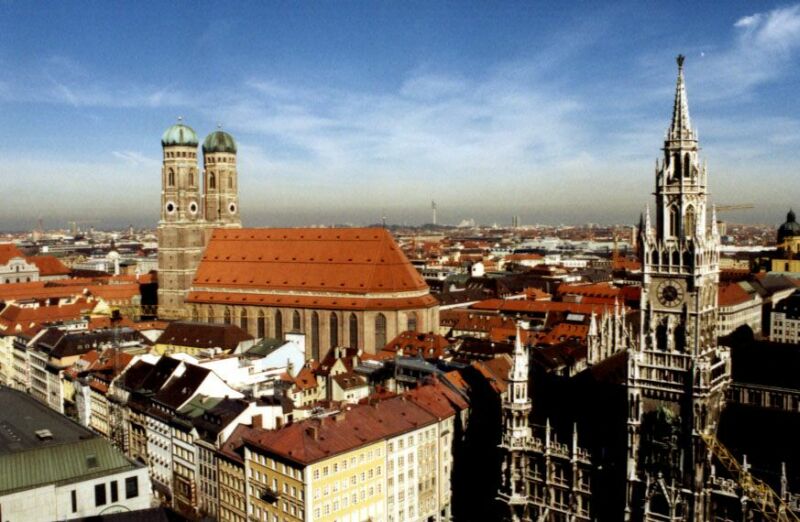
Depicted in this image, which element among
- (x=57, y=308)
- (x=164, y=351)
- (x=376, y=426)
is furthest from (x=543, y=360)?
(x=57, y=308)

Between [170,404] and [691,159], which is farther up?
[691,159]

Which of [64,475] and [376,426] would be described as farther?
[376,426]

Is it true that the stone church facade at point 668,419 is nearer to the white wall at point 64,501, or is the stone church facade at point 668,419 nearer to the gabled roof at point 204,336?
the white wall at point 64,501

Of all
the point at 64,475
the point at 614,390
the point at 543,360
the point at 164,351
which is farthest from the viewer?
the point at 164,351

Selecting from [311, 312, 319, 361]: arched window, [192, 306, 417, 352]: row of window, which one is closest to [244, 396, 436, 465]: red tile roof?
[192, 306, 417, 352]: row of window

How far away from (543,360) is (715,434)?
132ft

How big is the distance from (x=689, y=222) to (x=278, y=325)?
83311mm

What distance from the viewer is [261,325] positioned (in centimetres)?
12738

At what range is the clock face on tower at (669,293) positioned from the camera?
5397 cm

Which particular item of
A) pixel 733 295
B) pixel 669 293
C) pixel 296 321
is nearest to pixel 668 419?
pixel 669 293

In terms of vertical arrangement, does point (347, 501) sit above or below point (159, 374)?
below

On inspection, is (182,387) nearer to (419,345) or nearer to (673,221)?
(419,345)

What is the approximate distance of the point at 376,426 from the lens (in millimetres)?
66250

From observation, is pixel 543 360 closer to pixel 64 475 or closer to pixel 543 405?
pixel 543 405
